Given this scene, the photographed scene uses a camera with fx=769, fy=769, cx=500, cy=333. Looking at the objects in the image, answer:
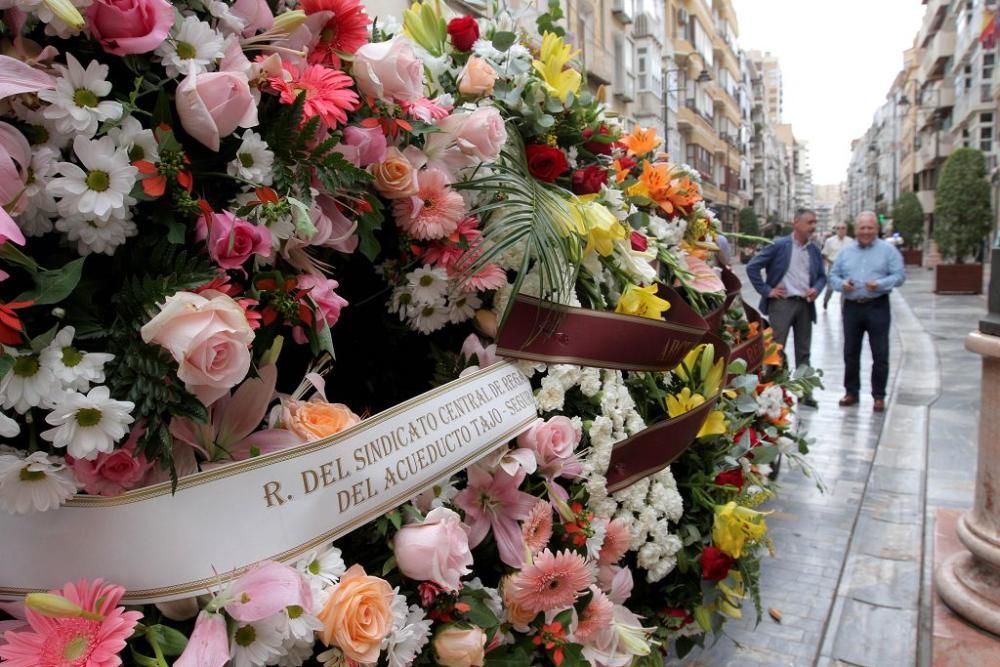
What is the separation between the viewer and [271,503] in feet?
3.74

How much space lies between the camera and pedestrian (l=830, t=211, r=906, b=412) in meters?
6.49

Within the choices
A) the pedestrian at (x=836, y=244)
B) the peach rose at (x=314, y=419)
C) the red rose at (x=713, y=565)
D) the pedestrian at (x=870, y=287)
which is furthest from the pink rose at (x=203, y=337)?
the pedestrian at (x=836, y=244)

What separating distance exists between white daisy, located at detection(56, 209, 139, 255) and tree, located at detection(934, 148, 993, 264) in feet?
86.4

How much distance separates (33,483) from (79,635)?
201 mm

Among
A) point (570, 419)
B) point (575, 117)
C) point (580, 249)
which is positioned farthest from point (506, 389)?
point (575, 117)

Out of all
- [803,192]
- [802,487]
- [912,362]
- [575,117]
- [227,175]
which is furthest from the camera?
[803,192]

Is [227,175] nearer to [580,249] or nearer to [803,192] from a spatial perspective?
[580,249]

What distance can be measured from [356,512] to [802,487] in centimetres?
416

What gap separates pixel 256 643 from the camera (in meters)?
1.04

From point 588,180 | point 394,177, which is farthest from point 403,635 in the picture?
point 588,180

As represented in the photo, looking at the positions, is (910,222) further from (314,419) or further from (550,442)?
(314,419)

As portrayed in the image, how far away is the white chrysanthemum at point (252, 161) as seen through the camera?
1.17 metres

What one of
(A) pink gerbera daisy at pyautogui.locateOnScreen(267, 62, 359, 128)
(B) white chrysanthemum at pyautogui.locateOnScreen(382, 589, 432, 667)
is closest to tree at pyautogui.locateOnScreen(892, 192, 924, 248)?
→ (A) pink gerbera daisy at pyautogui.locateOnScreen(267, 62, 359, 128)

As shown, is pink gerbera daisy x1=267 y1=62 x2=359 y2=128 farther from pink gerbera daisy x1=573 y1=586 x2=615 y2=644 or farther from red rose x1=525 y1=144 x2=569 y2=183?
pink gerbera daisy x1=573 y1=586 x2=615 y2=644
